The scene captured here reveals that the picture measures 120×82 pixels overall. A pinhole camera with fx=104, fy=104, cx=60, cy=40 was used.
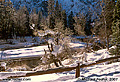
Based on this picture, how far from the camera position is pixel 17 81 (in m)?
4.16

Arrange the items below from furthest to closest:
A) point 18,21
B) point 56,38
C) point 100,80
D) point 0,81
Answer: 1. point 18,21
2. point 56,38
3. point 0,81
4. point 100,80

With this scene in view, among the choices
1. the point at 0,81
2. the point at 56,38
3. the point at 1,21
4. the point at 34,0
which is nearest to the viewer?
the point at 0,81

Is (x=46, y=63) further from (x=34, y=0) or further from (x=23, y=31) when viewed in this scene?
(x=34, y=0)

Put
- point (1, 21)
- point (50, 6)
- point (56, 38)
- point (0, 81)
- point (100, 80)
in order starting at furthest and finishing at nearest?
point (50, 6) < point (1, 21) < point (56, 38) < point (0, 81) < point (100, 80)

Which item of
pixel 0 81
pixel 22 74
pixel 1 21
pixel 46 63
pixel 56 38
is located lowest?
pixel 46 63

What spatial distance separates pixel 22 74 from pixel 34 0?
78.1 m

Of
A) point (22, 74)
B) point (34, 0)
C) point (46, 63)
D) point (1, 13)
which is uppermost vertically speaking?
point (34, 0)

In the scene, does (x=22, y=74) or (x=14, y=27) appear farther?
(x=14, y=27)

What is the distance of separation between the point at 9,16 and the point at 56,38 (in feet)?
88.7

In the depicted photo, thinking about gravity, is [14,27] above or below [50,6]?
below

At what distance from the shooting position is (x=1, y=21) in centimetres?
2958

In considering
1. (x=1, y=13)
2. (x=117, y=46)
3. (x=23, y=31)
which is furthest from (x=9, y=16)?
(x=117, y=46)

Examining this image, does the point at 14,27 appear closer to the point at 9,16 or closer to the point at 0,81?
the point at 9,16

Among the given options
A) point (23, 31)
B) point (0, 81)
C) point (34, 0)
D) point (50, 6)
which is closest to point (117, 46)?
point (0, 81)
